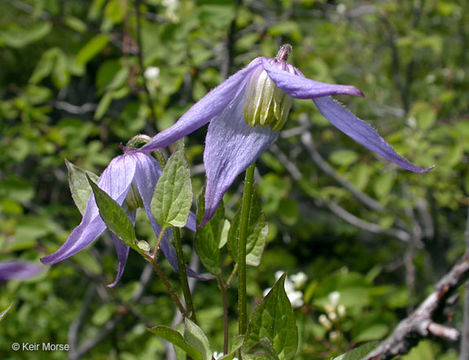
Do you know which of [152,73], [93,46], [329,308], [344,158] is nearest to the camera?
[329,308]

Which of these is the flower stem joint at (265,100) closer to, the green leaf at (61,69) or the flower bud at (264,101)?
the flower bud at (264,101)

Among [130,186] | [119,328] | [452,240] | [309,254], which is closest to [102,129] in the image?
[119,328]

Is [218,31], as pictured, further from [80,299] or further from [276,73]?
[80,299]

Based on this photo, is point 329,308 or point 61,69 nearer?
point 329,308

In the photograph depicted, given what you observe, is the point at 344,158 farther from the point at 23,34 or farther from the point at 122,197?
the point at 122,197

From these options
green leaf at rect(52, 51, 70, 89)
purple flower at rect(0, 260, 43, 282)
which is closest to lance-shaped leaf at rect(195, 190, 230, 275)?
purple flower at rect(0, 260, 43, 282)

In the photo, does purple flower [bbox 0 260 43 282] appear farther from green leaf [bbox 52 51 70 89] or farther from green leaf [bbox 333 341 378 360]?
green leaf [bbox 52 51 70 89]

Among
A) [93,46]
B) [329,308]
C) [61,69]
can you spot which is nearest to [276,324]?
[329,308]
